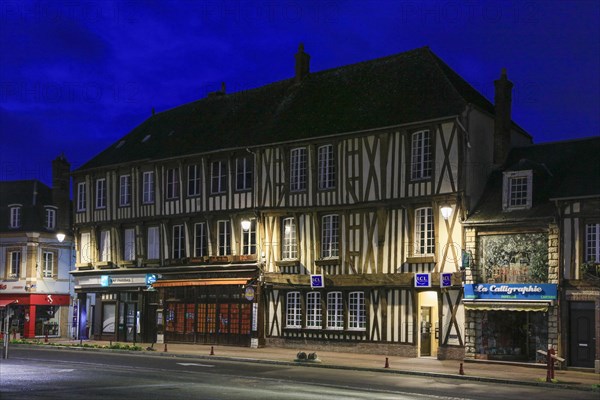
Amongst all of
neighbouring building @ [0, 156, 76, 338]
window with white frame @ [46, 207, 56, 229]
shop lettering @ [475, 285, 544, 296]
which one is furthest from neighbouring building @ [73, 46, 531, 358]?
window with white frame @ [46, 207, 56, 229]

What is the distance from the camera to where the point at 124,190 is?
1505 inches

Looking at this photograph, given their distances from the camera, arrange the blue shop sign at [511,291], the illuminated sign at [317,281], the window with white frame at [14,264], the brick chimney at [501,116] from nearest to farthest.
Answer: the blue shop sign at [511,291] → the brick chimney at [501,116] → the illuminated sign at [317,281] → the window with white frame at [14,264]

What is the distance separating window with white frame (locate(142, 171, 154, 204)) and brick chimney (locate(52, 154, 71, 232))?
38.2ft

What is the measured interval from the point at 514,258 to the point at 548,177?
9.90 ft

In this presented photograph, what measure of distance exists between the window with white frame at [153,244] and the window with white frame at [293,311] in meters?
7.57

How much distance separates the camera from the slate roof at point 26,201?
150 ft

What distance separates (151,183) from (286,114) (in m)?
7.43

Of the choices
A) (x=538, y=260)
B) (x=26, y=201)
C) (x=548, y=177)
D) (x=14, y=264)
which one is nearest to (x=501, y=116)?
(x=548, y=177)

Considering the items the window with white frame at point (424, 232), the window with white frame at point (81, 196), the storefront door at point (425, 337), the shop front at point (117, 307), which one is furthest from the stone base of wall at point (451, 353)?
the window with white frame at point (81, 196)

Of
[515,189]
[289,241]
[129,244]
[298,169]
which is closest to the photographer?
[515,189]

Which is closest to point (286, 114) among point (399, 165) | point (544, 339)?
point (399, 165)

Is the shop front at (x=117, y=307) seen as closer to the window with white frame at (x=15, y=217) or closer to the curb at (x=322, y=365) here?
the curb at (x=322, y=365)

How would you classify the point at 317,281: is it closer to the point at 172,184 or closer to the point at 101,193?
the point at 172,184

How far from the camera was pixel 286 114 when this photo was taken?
3384 cm
